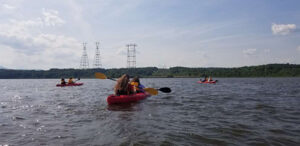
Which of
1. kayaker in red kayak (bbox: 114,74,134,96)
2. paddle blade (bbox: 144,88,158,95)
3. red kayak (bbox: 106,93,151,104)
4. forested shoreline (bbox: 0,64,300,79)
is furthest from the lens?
forested shoreline (bbox: 0,64,300,79)

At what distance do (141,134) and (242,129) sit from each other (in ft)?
9.02

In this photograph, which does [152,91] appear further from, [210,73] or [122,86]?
[210,73]

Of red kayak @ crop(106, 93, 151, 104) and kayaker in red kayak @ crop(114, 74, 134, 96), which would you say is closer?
red kayak @ crop(106, 93, 151, 104)

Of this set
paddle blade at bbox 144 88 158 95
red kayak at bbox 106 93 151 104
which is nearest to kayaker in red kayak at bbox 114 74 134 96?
red kayak at bbox 106 93 151 104

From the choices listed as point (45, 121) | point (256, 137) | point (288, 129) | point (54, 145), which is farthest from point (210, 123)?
point (45, 121)

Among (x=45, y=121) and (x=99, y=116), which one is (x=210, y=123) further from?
(x=45, y=121)

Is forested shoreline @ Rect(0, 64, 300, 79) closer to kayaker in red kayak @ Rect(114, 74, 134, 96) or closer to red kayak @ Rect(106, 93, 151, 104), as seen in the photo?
red kayak @ Rect(106, 93, 151, 104)

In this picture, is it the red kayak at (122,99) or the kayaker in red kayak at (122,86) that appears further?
the kayaker in red kayak at (122,86)

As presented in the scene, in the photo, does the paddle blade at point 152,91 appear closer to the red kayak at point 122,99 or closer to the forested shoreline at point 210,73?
the red kayak at point 122,99

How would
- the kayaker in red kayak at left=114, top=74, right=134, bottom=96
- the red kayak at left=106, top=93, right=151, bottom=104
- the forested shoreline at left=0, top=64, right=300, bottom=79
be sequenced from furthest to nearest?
1. the forested shoreline at left=0, top=64, right=300, bottom=79
2. the kayaker in red kayak at left=114, top=74, right=134, bottom=96
3. the red kayak at left=106, top=93, right=151, bottom=104

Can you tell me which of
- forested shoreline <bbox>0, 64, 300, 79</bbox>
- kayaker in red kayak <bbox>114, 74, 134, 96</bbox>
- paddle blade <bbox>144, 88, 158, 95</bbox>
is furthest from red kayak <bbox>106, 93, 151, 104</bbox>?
forested shoreline <bbox>0, 64, 300, 79</bbox>

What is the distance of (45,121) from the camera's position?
681 centimetres

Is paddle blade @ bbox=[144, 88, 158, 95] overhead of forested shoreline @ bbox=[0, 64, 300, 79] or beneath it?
beneath

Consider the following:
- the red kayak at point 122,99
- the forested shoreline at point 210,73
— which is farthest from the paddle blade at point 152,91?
the forested shoreline at point 210,73
